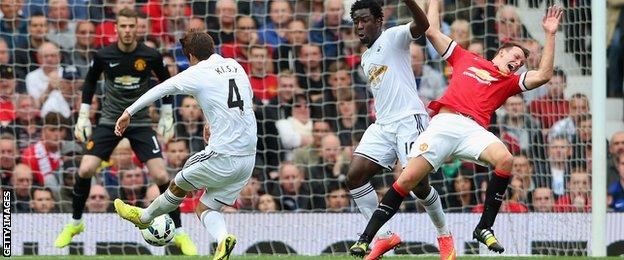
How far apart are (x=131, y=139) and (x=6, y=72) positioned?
307 cm

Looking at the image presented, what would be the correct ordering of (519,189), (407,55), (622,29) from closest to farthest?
(407,55)
(519,189)
(622,29)

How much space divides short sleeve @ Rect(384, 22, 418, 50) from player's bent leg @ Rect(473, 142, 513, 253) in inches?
51.2

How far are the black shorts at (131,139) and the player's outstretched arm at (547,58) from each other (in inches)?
159

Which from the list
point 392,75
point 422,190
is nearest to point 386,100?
point 392,75

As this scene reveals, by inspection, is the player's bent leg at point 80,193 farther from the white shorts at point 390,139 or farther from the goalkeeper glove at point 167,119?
the white shorts at point 390,139

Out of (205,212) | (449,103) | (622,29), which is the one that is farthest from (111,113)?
(622,29)

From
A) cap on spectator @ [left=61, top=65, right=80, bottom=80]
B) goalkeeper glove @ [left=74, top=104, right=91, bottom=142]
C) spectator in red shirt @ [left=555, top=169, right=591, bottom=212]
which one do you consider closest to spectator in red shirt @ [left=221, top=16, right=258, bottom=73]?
cap on spectator @ [left=61, top=65, right=80, bottom=80]

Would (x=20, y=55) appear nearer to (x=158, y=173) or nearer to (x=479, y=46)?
(x=158, y=173)

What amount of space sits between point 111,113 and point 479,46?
4.39 metres

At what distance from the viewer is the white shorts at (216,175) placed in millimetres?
9719

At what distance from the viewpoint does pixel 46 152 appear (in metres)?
14.5

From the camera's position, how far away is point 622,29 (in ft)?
54.0

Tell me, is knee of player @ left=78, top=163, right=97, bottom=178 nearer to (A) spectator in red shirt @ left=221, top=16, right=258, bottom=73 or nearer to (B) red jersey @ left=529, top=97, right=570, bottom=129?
(A) spectator in red shirt @ left=221, top=16, right=258, bottom=73

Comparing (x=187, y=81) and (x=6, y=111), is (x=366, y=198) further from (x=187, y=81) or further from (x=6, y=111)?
(x=6, y=111)
